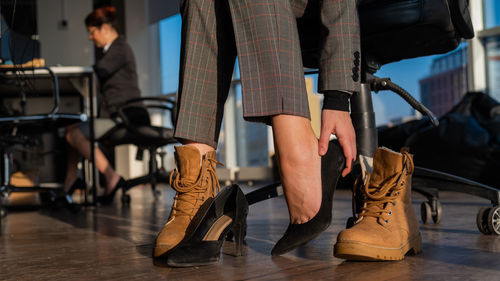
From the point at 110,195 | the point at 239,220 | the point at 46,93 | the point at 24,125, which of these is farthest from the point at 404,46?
the point at 46,93

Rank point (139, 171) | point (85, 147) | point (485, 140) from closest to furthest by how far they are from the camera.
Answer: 1. point (485, 140)
2. point (85, 147)
3. point (139, 171)

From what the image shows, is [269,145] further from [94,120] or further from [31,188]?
[31,188]

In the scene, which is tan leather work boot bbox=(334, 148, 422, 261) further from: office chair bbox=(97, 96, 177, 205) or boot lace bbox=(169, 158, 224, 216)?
office chair bbox=(97, 96, 177, 205)

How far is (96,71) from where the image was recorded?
11.1ft

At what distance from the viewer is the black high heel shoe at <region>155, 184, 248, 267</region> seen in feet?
2.83

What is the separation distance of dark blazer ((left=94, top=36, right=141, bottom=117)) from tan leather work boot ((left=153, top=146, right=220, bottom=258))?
244cm

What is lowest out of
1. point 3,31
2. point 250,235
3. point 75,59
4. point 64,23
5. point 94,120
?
point 250,235

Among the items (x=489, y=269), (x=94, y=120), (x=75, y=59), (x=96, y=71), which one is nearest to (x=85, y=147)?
(x=94, y=120)

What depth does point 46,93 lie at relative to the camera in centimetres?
367

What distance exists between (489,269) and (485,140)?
235cm

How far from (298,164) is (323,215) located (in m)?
0.11

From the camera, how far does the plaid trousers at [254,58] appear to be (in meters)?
0.94

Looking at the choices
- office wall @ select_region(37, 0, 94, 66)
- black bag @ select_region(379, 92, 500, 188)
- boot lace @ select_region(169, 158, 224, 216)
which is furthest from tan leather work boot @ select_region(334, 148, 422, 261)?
office wall @ select_region(37, 0, 94, 66)

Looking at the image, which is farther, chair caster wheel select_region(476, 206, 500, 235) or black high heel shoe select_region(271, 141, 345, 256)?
chair caster wheel select_region(476, 206, 500, 235)
